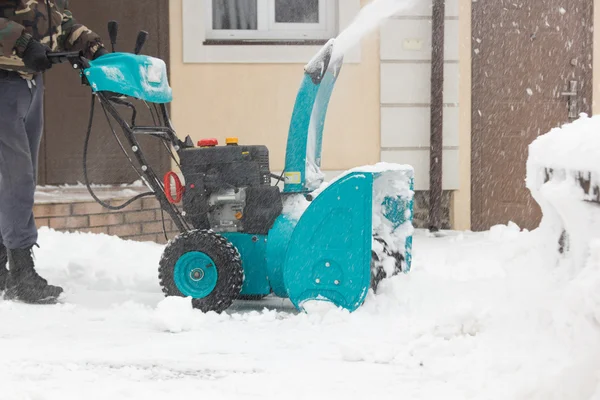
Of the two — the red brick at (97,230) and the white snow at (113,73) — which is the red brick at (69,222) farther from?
the white snow at (113,73)

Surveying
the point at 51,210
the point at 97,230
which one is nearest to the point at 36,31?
the point at 51,210

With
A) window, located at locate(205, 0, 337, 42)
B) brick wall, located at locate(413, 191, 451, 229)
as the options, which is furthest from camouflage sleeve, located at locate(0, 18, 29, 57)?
brick wall, located at locate(413, 191, 451, 229)

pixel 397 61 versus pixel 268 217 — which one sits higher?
pixel 397 61

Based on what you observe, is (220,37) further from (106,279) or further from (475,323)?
(475,323)

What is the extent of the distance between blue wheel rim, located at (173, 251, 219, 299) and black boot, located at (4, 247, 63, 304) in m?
0.70

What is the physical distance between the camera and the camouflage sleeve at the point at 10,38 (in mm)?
3869

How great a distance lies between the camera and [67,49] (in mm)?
4332

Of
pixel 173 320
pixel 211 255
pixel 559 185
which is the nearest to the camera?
pixel 559 185

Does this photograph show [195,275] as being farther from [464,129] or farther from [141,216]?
Result: [464,129]

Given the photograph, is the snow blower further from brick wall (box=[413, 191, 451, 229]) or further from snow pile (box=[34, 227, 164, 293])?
brick wall (box=[413, 191, 451, 229])

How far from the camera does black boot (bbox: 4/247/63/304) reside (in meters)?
4.06

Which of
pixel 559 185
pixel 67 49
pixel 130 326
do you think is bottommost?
pixel 130 326

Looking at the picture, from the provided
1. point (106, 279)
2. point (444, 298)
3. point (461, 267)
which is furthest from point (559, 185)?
point (106, 279)

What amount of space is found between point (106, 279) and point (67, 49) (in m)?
1.19
